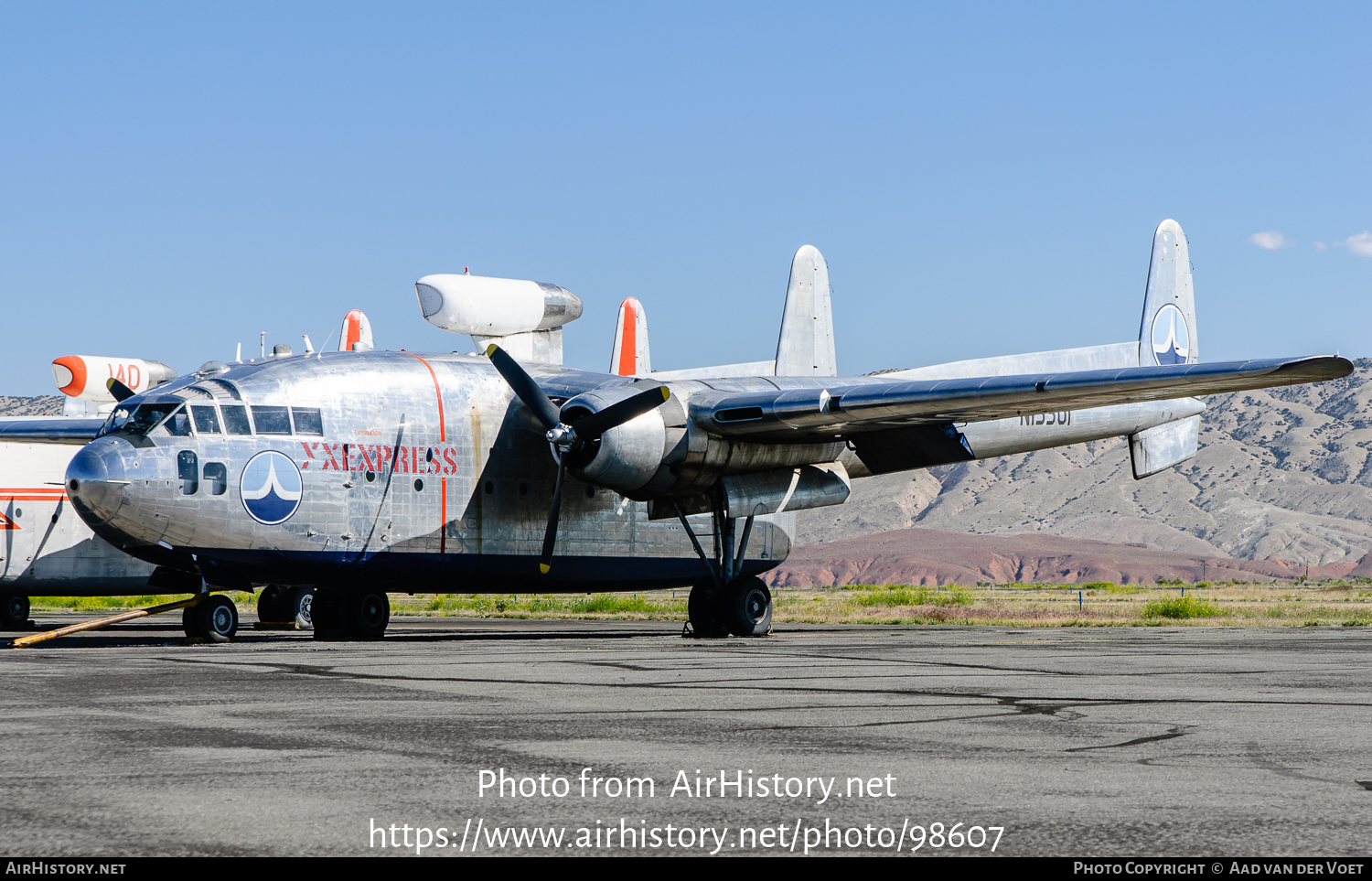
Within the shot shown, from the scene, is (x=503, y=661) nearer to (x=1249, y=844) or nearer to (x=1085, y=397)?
(x=1085, y=397)

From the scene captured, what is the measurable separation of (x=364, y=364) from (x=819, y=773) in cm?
1616

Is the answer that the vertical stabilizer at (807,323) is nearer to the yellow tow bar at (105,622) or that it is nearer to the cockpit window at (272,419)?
the cockpit window at (272,419)

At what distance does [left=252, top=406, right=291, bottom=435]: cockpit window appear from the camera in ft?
67.7

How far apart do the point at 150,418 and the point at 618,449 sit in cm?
703

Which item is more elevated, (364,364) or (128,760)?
(364,364)

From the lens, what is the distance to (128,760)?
793 centimetres

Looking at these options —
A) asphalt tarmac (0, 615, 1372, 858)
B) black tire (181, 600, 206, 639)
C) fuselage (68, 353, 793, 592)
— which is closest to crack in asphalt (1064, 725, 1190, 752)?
asphalt tarmac (0, 615, 1372, 858)

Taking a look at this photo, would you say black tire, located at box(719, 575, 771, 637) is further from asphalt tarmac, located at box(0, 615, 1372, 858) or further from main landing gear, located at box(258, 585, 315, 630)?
main landing gear, located at box(258, 585, 315, 630)

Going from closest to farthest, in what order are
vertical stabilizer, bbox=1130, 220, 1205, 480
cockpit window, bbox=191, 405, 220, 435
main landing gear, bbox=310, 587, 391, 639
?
cockpit window, bbox=191, 405, 220, 435 < main landing gear, bbox=310, 587, 391, 639 < vertical stabilizer, bbox=1130, 220, 1205, 480

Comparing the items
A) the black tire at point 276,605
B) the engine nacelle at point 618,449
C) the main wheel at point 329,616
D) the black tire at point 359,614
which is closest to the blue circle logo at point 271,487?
the black tire at point 359,614

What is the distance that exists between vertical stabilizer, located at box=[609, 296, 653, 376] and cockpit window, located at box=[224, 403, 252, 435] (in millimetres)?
13112

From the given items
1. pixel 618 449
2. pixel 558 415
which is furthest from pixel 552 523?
pixel 618 449

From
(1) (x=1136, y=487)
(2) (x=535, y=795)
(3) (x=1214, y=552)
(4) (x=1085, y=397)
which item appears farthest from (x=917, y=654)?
(1) (x=1136, y=487)

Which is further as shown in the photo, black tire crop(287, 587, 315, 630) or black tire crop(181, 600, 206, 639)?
black tire crop(287, 587, 315, 630)
